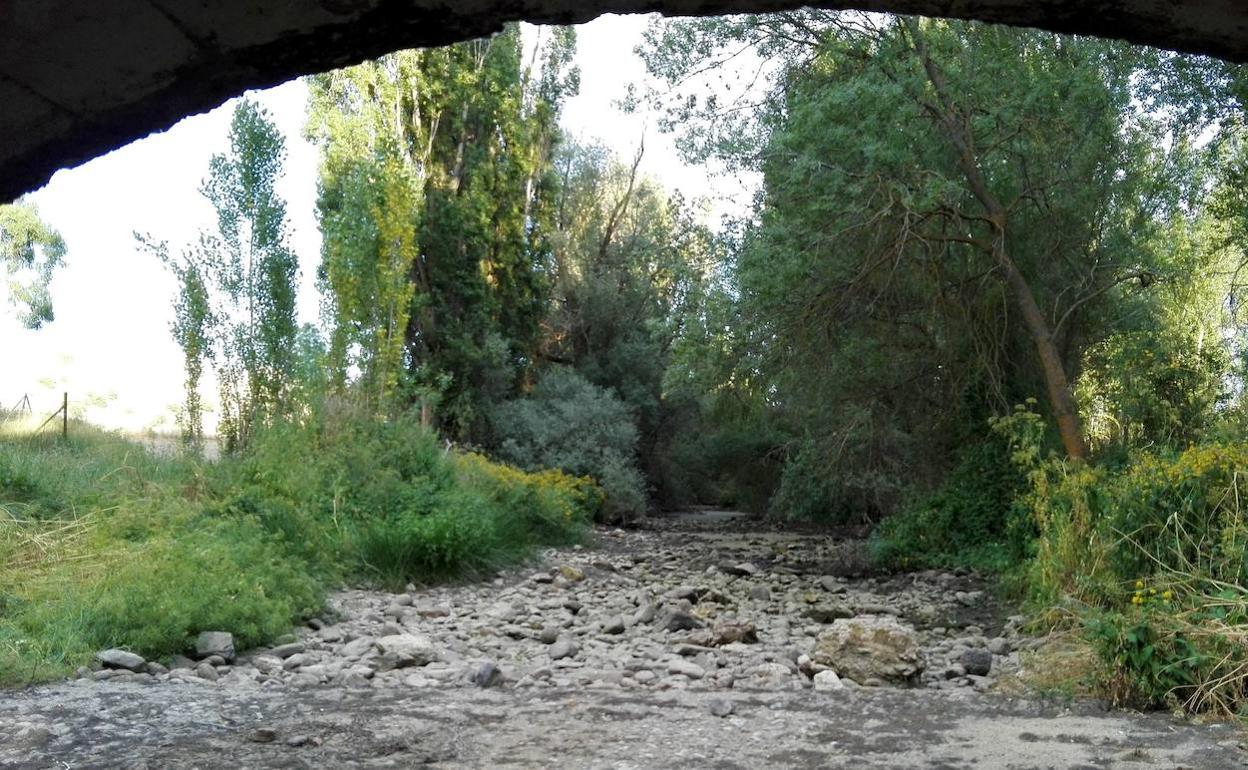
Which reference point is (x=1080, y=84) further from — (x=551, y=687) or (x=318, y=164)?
(x=318, y=164)

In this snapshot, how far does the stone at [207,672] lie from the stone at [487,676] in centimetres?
161

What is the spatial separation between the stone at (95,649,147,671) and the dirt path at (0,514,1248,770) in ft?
0.39

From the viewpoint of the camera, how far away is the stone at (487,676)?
282 inches

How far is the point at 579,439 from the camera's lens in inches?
944

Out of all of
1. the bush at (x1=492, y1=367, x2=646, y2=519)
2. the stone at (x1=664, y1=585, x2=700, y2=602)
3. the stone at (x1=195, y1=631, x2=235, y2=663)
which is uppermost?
the bush at (x1=492, y1=367, x2=646, y2=519)

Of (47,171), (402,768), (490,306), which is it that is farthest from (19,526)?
(490,306)

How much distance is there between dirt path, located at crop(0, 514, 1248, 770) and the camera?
5.20m

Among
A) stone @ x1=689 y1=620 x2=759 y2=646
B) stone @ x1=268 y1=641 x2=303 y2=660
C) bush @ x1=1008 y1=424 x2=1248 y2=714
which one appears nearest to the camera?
bush @ x1=1008 y1=424 x2=1248 y2=714

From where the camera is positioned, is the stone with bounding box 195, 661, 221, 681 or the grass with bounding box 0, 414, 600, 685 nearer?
the stone with bounding box 195, 661, 221, 681

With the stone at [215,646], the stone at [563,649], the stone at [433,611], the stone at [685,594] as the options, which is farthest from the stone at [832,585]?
the stone at [215,646]

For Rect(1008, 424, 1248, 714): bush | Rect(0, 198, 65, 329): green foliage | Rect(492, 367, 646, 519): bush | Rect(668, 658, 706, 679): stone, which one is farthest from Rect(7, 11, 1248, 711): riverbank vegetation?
Rect(0, 198, 65, 329): green foliage

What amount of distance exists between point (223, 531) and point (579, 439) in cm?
1457

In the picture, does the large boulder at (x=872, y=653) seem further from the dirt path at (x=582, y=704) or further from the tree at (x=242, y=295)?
the tree at (x=242, y=295)

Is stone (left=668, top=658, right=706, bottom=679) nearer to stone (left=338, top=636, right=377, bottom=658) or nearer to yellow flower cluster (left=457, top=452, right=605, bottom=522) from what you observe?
stone (left=338, top=636, right=377, bottom=658)
